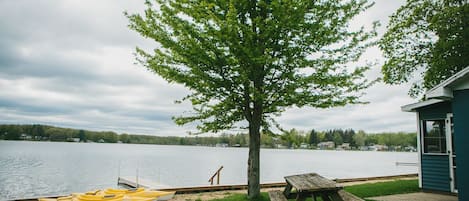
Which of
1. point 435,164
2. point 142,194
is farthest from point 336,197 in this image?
point 142,194

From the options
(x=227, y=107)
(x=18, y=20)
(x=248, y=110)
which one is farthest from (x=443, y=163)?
(x=18, y=20)

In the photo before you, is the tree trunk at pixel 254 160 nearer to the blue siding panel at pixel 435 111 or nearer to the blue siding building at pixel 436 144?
the blue siding building at pixel 436 144

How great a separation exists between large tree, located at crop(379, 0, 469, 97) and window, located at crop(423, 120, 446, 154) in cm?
378

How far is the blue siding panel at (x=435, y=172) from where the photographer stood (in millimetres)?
9997

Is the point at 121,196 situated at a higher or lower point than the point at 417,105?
lower

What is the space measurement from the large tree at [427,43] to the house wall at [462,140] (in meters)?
7.06

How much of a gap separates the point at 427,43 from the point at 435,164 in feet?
20.8

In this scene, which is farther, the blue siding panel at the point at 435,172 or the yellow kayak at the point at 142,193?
the yellow kayak at the point at 142,193

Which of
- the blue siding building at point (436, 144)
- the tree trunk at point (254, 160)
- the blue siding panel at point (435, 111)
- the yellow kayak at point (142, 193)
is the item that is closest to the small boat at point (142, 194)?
the yellow kayak at point (142, 193)

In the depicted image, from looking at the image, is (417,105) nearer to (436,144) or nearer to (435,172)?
(436,144)

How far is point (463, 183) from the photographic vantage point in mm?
6750

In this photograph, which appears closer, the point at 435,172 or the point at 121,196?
the point at 121,196

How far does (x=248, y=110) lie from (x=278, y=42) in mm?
2193

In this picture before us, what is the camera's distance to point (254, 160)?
9773mm
